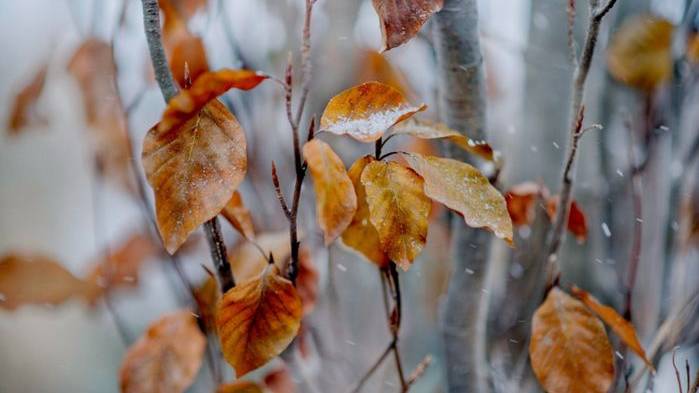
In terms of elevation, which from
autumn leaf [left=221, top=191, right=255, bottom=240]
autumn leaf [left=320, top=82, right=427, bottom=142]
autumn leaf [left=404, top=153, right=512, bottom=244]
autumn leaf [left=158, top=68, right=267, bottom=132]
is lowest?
autumn leaf [left=221, top=191, right=255, bottom=240]

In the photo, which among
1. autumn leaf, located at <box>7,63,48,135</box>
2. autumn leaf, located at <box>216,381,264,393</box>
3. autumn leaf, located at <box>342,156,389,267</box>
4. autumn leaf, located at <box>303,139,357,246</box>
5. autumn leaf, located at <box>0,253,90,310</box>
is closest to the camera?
autumn leaf, located at <box>303,139,357,246</box>

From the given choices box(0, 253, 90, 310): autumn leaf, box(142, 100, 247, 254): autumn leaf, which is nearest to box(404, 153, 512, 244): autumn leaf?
box(142, 100, 247, 254): autumn leaf

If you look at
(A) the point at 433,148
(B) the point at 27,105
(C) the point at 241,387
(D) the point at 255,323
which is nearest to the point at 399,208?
(D) the point at 255,323

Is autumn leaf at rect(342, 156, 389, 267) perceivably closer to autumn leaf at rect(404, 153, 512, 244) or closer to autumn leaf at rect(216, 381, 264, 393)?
autumn leaf at rect(404, 153, 512, 244)

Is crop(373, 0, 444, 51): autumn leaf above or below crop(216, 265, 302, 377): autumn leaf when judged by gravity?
above

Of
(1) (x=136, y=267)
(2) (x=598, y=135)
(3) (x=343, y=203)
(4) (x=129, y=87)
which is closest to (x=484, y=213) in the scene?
(3) (x=343, y=203)

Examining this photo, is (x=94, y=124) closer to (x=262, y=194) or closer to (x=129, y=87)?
(x=129, y=87)

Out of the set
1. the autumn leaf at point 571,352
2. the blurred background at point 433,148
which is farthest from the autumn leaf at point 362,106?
the blurred background at point 433,148
